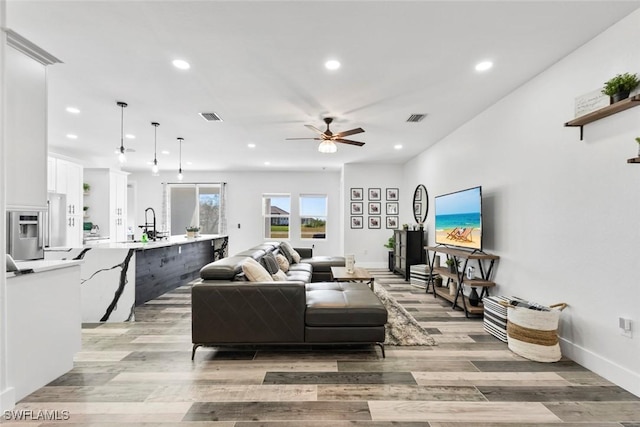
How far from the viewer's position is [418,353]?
2.85 metres

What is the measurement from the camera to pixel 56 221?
6.34 meters

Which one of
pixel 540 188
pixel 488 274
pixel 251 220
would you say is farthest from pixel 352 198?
pixel 540 188

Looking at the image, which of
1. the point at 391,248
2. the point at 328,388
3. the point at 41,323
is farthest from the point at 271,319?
the point at 391,248

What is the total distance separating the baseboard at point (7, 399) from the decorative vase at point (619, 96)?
4614 millimetres

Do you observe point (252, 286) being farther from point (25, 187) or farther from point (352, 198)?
point (352, 198)

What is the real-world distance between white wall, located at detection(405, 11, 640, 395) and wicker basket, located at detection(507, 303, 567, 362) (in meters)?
0.19

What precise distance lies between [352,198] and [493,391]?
244 inches

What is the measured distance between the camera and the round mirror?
6.62 m

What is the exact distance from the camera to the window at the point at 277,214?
946 cm

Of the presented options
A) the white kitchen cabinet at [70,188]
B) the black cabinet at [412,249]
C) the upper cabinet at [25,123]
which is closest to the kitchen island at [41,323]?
the upper cabinet at [25,123]

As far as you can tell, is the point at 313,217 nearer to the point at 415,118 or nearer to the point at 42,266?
the point at 415,118

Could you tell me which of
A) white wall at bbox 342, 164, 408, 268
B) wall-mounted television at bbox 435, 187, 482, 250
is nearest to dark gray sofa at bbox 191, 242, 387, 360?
wall-mounted television at bbox 435, 187, 482, 250

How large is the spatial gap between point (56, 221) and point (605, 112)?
859 cm

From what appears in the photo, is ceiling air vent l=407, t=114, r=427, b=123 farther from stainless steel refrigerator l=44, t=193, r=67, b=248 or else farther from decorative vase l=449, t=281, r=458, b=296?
stainless steel refrigerator l=44, t=193, r=67, b=248
